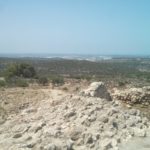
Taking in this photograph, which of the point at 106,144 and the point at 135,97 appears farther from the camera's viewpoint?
the point at 135,97

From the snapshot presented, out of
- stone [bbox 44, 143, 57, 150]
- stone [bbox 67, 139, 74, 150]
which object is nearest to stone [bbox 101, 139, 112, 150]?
stone [bbox 67, 139, 74, 150]

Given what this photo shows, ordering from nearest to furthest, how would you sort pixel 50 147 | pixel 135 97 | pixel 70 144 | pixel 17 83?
pixel 50 147, pixel 70 144, pixel 135 97, pixel 17 83

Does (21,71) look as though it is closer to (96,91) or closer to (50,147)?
(96,91)

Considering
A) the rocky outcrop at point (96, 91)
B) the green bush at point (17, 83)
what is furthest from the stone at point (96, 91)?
the green bush at point (17, 83)

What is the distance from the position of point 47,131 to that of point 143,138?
3.80 metres

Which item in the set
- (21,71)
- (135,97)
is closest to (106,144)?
(135,97)

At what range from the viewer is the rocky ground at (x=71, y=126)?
1214 centimetres

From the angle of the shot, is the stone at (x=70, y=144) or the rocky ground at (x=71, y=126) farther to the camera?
the rocky ground at (x=71, y=126)

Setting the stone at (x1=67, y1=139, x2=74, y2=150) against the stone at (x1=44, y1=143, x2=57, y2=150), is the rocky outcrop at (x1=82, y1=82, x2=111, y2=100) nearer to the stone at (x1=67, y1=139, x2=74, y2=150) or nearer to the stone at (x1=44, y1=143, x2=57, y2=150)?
the stone at (x1=67, y1=139, x2=74, y2=150)

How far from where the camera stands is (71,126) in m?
13.5

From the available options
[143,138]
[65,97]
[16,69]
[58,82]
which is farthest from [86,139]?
[16,69]

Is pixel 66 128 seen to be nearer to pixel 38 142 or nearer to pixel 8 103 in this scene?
pixel 38 142

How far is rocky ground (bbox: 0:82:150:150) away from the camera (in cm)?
1214

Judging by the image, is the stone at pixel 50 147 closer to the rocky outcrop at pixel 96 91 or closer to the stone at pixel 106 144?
the stone at pixel 106 144
